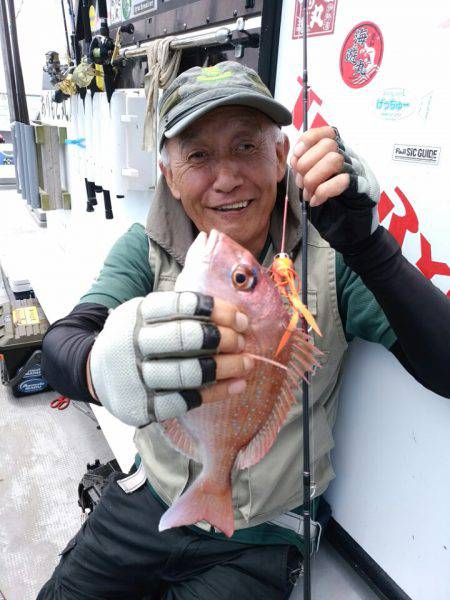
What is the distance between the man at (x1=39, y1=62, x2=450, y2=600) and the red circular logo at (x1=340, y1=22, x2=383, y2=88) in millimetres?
287

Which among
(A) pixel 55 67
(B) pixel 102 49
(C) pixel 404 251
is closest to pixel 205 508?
(C) pixel 404 251

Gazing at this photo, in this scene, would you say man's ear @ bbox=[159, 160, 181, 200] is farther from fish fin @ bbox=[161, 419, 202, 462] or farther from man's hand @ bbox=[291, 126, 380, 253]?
fish fin @ bbox=[161, 419, 202, 462]

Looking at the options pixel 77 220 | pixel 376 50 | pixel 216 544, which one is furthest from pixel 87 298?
pixel 77 220

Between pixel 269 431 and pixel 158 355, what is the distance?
355 millimetres

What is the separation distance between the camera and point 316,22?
1500 mm

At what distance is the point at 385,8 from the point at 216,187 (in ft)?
2.29

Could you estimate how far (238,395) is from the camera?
935 millimetres

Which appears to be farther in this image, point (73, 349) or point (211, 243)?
point (73, 349)

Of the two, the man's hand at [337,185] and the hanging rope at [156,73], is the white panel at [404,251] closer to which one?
the man's hand at [337,185]

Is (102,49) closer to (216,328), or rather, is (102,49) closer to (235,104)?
(235,104)

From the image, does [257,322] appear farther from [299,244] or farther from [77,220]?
[77,220]

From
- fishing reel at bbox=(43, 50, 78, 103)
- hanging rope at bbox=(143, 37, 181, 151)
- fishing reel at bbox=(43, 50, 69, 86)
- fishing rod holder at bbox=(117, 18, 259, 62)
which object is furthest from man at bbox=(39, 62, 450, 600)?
fishing reel at bbox=(43, 50, 69, 86)

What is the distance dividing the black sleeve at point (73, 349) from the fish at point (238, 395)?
266 mm

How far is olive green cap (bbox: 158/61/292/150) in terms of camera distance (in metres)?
1.16
